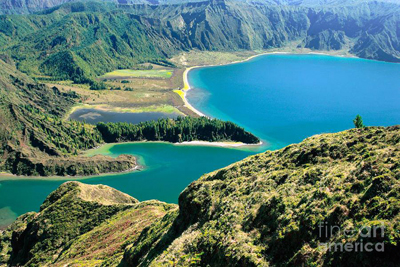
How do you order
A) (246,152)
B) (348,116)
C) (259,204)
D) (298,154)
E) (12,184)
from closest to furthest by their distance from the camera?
1. (259,204)
2. (298,154)
3. (12,184)
4. (246,152)
5. (348,116)

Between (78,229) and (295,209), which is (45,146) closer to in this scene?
(78,229)

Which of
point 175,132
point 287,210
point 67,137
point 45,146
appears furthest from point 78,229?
point 175,132

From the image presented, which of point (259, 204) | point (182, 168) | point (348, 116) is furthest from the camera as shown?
point (348, 116)

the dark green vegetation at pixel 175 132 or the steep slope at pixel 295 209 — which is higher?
the dark green vegetation at pixel 175 132

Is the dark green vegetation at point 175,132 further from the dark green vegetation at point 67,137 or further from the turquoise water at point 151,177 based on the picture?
the turquoise water at point 151,177

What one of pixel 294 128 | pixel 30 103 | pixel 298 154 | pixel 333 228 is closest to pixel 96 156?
pixel 30 103

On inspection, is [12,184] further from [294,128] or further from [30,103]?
[294,128]

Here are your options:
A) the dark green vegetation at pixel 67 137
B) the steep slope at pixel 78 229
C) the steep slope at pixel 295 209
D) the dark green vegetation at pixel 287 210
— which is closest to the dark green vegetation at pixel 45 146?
the dark green vegetation at pixel 67 137
